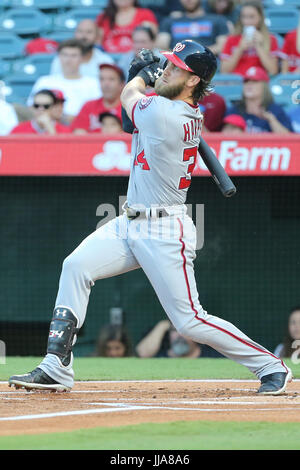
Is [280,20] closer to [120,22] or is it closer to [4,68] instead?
[120,22]

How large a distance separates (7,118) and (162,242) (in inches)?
180

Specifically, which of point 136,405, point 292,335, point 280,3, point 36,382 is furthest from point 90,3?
point 136,405

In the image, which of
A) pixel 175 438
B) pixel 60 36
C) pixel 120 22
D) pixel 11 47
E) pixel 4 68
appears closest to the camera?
pixel 175 438

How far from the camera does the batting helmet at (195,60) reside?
4457 millimetres

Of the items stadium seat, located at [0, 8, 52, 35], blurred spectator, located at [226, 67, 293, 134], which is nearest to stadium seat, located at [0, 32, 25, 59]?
stadium seat, located at [0, 8, 52, 35]

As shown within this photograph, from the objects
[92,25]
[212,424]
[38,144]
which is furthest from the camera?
[92,25]

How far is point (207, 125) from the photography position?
27.7 ft

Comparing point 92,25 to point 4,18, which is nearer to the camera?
point 92,25

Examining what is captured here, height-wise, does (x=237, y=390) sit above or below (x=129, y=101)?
below

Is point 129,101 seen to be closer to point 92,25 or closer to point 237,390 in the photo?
point 237,390

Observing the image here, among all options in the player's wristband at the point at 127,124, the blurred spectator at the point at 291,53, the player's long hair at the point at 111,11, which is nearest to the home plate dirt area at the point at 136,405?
the player's wristband at the point at 127,124

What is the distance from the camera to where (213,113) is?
8.42 m

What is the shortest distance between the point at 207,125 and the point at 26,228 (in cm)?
199
